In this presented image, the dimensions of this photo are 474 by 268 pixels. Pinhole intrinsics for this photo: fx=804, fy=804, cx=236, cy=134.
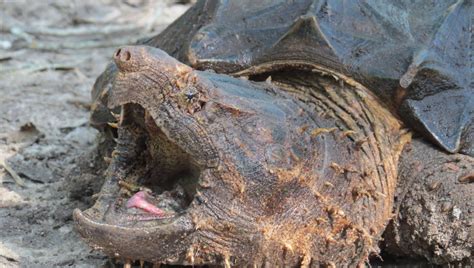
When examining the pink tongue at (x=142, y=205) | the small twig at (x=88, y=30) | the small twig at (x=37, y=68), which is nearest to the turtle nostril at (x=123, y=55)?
the pink tongue at (x=142, y=205)

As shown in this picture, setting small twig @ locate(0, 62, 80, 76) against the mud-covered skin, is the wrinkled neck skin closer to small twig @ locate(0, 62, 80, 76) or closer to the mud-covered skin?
the mud-covered skin

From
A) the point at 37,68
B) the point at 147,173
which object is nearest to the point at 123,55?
the point at 147,173

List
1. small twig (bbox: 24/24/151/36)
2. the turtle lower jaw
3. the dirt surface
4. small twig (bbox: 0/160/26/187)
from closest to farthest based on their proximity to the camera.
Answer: the turtle lower jaw → the dirt surface → small twig (bbox: 0/160/26/187) → small twig (bbox: 24/24/151/36)

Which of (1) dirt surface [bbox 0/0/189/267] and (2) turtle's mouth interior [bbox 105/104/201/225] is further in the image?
(1) dirt surface [bbox 0/0/189/267]

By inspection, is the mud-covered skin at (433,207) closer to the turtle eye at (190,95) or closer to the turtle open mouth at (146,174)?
the turtle open mouth at (146,174)

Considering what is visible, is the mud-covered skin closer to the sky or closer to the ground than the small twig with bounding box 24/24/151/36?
closer to the sky

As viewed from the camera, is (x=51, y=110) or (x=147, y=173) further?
(x=51, y=110)

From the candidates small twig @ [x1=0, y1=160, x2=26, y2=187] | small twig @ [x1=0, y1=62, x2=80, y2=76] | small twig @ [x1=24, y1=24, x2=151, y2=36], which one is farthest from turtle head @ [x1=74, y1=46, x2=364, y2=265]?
small twig @ [x1=24, y1=24, x2=151, y2=36]

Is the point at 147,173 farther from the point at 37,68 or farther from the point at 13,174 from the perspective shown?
the point at 37,68
